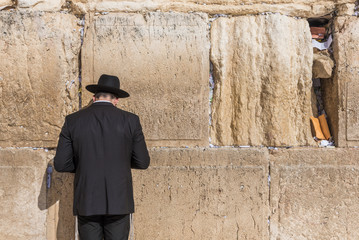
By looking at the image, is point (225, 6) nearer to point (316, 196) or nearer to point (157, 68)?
point (157, 68)

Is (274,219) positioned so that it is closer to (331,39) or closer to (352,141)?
(352,141)

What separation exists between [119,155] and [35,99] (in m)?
1.48

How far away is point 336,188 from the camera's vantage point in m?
3.45

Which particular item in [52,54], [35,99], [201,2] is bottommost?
[35,99]

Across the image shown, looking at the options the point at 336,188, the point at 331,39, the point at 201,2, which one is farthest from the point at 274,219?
the point at 201,2

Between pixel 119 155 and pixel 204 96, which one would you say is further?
pixel 204 96

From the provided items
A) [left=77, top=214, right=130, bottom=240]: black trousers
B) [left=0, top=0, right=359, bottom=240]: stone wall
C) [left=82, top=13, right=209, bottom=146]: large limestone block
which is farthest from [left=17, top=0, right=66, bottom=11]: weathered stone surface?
[left=77, top=214, right=130, bottom=240]: black trousers

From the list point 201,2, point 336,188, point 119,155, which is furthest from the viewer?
point 201,2

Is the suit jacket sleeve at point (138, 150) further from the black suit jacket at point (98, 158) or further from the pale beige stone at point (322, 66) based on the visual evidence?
the pale beige stone at point (322, 66)

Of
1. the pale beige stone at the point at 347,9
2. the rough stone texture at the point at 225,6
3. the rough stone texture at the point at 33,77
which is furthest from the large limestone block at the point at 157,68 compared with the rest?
the pale beige stone at the point at 347,9

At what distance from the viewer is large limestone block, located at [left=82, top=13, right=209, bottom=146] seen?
3.53 m

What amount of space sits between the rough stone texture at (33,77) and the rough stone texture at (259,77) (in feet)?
5.46

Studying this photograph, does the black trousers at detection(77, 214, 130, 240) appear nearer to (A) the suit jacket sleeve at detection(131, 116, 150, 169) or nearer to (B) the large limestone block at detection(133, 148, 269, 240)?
(A) the suit jacket sleeve at detection(131, 116, 150, 169)

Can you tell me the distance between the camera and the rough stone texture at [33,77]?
3547mm
